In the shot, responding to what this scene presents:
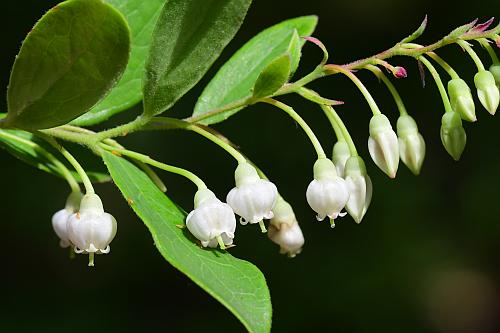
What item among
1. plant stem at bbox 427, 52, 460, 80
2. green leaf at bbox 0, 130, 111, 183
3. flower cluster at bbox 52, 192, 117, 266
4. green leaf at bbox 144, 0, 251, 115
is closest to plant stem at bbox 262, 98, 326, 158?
green leaf at bbox 144, 0, 251, 115

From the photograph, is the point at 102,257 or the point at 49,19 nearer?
the point at 49,19

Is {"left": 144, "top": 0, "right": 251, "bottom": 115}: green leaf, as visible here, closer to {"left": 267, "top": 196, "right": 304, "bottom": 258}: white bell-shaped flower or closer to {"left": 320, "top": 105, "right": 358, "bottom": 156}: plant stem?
{"left": 320, "top": 105, "right": 358, "bottom": 156}: plant stem

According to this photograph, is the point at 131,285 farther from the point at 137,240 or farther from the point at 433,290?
the point at 433,290

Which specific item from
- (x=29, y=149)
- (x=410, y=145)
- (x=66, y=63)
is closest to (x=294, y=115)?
(x=410, y=145)

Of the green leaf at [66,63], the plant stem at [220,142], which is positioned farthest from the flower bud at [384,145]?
the green leaf at [66,63]

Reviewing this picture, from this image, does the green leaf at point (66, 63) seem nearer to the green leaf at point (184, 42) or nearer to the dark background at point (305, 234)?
the green leaf at point (184, 42)

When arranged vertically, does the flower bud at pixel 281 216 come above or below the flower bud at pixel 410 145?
below

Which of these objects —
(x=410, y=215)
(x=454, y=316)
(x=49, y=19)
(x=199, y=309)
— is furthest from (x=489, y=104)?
(x=454, y=316)
